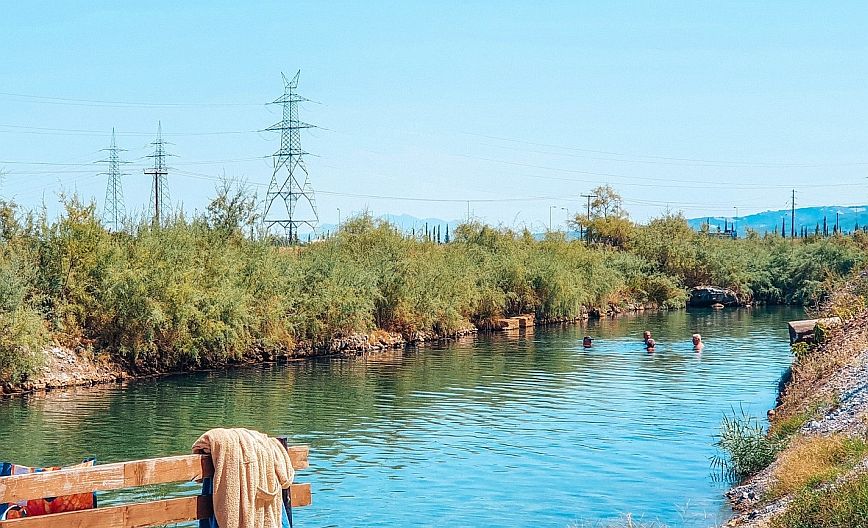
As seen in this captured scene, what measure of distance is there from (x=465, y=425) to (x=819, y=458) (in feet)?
42.9

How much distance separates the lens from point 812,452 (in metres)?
15.2

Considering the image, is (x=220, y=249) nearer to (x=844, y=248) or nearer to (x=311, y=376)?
(x=311, y=376)

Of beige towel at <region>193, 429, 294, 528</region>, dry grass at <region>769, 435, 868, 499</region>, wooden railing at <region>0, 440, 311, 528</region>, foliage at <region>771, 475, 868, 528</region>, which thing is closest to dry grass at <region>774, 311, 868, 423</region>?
dry grass at <region>769, 435, 868, 499</region>

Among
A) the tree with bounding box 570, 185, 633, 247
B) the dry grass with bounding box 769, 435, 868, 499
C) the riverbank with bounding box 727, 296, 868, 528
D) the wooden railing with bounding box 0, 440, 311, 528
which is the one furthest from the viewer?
the tree with bounding box 570, 185, 633, 247

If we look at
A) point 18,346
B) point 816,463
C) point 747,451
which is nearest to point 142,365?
point 18,346

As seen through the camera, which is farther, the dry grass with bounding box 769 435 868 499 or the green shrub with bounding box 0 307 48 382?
the green shrub with bounding box 0 307 48 382

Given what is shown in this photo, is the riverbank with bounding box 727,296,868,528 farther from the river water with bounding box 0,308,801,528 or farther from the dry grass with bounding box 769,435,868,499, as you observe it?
the river water with bounding box 0,308,801,528

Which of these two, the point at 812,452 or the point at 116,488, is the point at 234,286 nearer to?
the point at 812,452

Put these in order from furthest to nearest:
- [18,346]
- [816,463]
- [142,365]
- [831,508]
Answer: [142,365] < [18,346] < [816,463] < [831,508]

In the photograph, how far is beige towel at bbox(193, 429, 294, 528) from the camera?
9.10 metres

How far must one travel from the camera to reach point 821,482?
44.0ft

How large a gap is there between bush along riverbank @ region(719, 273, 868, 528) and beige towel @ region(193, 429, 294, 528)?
5722 mm

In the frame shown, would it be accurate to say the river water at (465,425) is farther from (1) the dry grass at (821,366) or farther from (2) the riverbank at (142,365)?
(1) the dry grass at (821,366)

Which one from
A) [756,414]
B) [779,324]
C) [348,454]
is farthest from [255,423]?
[779,324]
